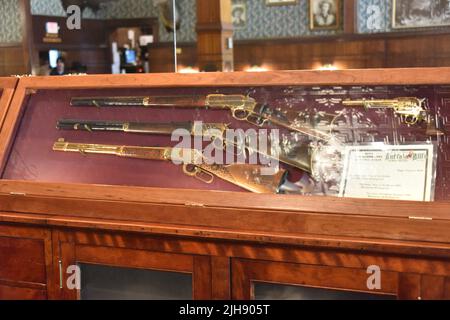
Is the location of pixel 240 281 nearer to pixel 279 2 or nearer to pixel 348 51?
pixel 348 51

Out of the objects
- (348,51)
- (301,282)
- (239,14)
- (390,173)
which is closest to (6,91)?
(301,282)

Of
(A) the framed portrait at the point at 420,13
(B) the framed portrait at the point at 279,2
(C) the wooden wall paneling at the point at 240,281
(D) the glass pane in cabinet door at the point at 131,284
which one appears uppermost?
(B) the framed portrait at the point at 279,2

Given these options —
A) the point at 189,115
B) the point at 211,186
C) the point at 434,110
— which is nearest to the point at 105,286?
the point at 211,186

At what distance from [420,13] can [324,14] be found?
1530 mm

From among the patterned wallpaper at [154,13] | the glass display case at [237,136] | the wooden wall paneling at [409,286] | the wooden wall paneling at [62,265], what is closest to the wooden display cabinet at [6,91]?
the glass display case at [237,136]

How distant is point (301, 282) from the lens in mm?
1735

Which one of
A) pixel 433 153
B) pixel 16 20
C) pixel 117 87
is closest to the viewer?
pixel 433 153

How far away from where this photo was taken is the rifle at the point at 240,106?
1965mm

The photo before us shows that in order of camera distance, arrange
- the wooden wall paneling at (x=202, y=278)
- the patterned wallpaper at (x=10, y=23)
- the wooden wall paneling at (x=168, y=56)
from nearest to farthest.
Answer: the wooden wall paneling at (x=202, y=278)
the patterned wallpaper at (x=10, y=23)
the wooden wall paneling at (x=168, y=56)

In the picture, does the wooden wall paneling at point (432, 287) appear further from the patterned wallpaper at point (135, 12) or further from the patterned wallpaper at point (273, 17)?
the patterned wallpaper at point (135, 12)

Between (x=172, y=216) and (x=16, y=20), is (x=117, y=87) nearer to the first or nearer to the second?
(x=172, y=216)

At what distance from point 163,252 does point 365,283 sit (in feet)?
2.14

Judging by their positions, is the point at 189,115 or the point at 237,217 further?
the point at 189,115

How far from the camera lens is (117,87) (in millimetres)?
2135
